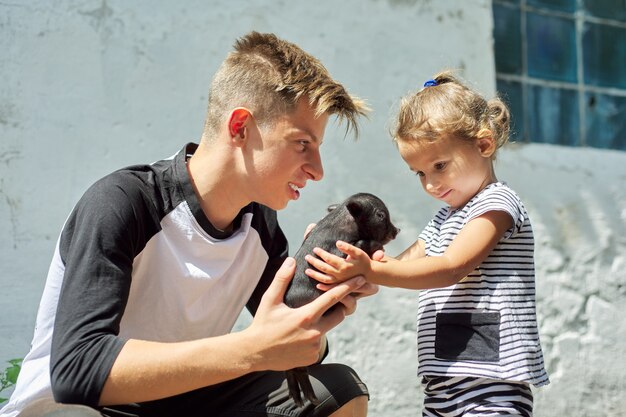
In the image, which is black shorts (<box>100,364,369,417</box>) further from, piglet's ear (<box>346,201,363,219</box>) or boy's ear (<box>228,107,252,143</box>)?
boy's ear (<box>228,107,252,143</box>)

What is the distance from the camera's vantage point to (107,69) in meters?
4.29

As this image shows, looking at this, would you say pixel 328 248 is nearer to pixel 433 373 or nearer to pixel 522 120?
pixel 433 373

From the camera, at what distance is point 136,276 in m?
2.79

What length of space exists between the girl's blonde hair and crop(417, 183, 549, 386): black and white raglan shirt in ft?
0.79

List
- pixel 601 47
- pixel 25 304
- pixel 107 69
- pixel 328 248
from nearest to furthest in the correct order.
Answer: pixel 328 248, pixel 25 304, pixel 107 69, pixel 601 47

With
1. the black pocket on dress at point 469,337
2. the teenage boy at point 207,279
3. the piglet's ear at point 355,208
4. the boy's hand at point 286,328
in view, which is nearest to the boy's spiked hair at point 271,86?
the teenage boy at point 207,279

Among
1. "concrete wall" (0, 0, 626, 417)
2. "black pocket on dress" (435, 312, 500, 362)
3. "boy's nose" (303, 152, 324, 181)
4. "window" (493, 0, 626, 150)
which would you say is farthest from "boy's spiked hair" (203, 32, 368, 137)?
"window" (493, 0, 626, 150)

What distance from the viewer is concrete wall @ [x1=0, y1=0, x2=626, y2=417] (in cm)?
409

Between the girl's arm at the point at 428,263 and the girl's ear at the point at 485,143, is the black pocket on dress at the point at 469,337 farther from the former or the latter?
the girl's ear at the point at 485,143

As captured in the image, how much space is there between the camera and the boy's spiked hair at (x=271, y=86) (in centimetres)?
293

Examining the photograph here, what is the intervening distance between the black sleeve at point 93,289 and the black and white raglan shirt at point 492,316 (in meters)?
1.19

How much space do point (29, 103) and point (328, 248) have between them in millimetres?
2012

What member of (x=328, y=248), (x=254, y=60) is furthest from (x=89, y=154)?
(x=328, y=248)

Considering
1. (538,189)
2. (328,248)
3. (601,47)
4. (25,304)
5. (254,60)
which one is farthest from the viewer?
(601,47)
